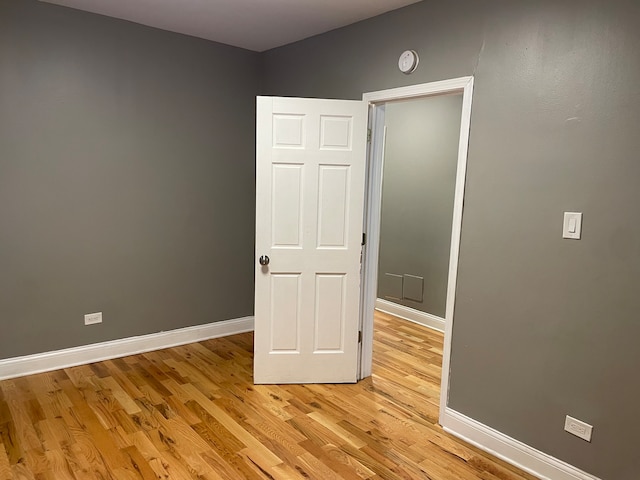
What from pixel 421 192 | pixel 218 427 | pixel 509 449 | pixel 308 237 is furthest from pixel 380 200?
pixel 218 427

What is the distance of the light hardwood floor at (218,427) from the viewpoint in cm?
236

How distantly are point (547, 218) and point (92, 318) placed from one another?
335cm

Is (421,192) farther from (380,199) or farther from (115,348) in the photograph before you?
(115,348)

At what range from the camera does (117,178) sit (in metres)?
3.56

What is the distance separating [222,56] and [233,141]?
2.45 ft

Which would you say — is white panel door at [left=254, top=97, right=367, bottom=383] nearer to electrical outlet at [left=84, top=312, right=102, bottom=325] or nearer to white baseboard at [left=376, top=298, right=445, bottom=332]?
electrical outlet at [left=84, top=312, right=102, bottom=325]

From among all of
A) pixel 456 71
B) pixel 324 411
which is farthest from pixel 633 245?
pixel 324 411

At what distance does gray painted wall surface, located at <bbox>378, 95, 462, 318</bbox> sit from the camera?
457 centimetres

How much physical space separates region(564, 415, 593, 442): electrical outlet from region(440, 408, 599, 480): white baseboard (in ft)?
0.61

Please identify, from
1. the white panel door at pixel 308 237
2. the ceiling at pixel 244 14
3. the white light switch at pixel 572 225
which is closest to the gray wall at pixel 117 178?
the ceiling at pixel 244 14

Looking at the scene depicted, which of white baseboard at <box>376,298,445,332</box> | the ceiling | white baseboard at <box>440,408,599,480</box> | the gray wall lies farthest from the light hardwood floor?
the ceiling

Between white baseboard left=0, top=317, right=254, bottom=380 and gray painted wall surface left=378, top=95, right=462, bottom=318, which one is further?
gray painted wall surface left=378, top=95, right=462, bottom=318

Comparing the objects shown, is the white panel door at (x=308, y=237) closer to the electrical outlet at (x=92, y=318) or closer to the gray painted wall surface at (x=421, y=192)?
the electrical outlet at (x=92, y=318)

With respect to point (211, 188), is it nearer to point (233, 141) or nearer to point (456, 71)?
point (233, 141)
